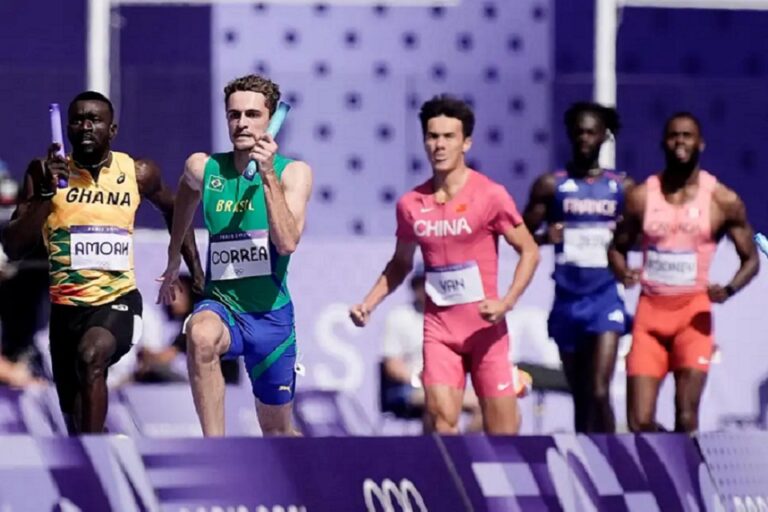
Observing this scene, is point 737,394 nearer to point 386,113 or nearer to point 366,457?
point 386,113

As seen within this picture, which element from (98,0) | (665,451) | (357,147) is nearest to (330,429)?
(357,147)

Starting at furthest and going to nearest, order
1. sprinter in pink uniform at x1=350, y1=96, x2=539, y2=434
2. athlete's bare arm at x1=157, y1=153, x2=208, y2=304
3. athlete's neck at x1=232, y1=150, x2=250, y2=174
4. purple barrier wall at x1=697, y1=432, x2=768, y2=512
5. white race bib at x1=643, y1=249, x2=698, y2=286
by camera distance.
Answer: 1. white race bib at x1=643, y1=249, x2=698, y2=286
2. sprinter in pink uniform at x1=350, y1=96, x2=539, y2=434
3. athlete's bare arm at x1=157, y1=153, x2=208, y2=304
4. athlete's neck at x1=232, y1=150, x2=250, y2=174
5. purple barrier wall at x1=697, y1=432, x2=768, y2=512

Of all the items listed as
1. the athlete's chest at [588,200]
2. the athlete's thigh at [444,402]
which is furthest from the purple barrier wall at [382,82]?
the athlete's thigh at [444,402]

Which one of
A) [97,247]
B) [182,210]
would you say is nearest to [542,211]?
[182,210]

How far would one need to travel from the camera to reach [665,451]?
29.8 ft

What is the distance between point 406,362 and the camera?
1411 centimetres

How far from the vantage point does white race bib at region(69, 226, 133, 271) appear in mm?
10734

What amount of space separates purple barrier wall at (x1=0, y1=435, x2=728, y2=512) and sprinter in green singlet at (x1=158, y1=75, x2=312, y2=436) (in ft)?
5.41

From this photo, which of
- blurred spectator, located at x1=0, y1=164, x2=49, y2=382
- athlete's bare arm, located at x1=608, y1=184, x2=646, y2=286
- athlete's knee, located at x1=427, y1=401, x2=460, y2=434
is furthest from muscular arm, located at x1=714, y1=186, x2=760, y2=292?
blurred spectator, located at x1=0, y1=164, x2=49, y2=382

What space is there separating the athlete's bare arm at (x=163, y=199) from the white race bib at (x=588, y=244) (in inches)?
95.2

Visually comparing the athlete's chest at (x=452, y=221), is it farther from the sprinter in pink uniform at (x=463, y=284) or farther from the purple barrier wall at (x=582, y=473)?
the purple barrier wall at (x=582, y=473)

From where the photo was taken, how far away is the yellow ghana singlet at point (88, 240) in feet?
35.3

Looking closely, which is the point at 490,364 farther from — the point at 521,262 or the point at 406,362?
the point at 406,362

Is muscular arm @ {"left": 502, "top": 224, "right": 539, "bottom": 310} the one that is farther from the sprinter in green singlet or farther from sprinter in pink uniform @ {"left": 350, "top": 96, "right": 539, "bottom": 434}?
the sprinter in green singlet
